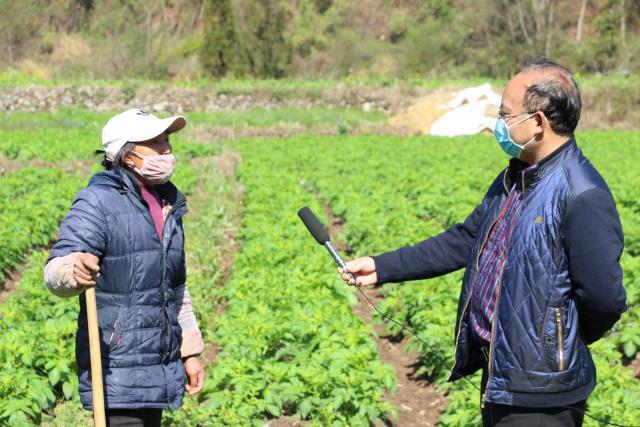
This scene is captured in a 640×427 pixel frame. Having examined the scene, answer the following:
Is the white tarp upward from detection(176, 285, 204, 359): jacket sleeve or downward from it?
downward

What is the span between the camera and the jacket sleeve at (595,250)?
2643 millimetres

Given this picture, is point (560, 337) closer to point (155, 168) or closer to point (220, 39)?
point (155, 168)

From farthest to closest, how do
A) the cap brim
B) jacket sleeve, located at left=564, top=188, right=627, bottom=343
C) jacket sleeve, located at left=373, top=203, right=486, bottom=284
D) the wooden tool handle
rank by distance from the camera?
jacket sleeve, located at left=373, top=203, right=486, bottom=284
the cap brim
the wooden tool handle
jacket sleeve, located at left=564, top=188, right=627, bottom=343

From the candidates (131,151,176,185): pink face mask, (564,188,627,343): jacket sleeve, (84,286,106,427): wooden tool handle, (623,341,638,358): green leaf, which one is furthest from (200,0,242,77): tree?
(564,188,627,343): jacket sleeve

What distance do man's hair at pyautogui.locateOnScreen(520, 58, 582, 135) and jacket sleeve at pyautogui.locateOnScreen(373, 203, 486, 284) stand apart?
0.78 m

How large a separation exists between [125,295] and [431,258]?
140 centimetres

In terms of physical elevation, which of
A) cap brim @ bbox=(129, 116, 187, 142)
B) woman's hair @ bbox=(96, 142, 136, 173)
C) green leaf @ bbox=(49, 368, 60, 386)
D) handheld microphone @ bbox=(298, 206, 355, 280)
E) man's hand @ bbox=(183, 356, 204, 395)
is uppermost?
cap brim @ bbox=(129, 116, 187, 142)

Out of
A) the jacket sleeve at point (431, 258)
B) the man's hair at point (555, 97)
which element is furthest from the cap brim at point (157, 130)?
the man's hair at point (555, 97)

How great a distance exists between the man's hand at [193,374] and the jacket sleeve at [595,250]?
186 centimetres

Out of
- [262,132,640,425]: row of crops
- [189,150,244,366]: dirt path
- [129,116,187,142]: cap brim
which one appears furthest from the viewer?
[189,150,244,366]: dirt path

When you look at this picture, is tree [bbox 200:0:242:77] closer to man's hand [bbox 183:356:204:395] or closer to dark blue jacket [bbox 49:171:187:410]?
man's hand [bbox 183:356:204:395]

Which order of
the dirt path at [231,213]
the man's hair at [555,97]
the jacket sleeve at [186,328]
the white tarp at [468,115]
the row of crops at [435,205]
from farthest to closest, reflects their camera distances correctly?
1. the white tarp at [468,115]
2. the dirt path at [231,213]
3. the row of crops at [435,205]
4. the jacket sleeve at [186,328]
5. the man's hair at [555,97]

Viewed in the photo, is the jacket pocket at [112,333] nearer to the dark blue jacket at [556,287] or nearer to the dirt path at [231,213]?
the dark blue jacket at [556,287]

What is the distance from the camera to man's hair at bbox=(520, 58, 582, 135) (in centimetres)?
278
